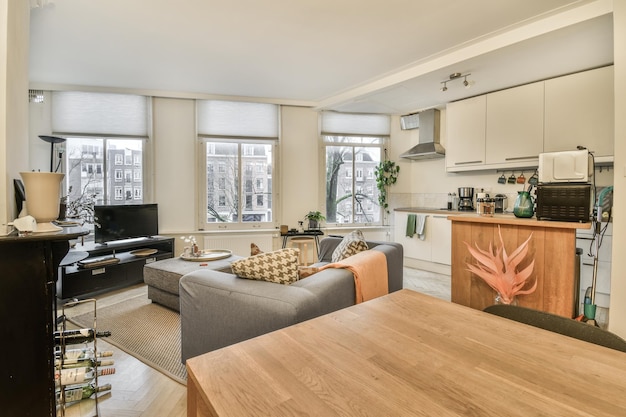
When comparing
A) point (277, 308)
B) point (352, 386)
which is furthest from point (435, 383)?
point (277, 308)

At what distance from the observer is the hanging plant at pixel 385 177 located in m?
5.40

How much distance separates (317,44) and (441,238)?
10.3ft

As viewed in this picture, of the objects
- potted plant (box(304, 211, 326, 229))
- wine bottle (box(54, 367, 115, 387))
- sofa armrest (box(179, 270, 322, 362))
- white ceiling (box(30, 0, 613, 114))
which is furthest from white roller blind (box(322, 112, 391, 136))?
wine bottle (box(54, 367, 115, 387))

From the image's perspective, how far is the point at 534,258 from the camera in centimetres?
214

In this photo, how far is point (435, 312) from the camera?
3.89 feet

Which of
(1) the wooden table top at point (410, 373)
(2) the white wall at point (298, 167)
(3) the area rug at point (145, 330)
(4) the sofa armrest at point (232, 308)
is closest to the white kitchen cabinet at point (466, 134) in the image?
(2) the white wall at point (298, 167)

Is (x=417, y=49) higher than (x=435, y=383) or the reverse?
higher

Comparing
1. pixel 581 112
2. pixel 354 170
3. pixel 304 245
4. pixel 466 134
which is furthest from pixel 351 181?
pixel 581 112

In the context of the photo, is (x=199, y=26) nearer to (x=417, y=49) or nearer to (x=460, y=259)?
(x=417, y=49)

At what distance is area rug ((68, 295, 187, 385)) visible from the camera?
2213 mm

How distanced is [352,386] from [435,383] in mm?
201

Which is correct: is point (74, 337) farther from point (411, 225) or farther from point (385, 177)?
point (385, 177)

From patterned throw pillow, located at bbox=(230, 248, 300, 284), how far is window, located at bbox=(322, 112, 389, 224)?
3476mm

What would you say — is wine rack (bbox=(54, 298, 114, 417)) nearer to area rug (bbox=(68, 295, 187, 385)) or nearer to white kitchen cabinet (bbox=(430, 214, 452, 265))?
area rug (bbox=(68, 295, 187, 385))
